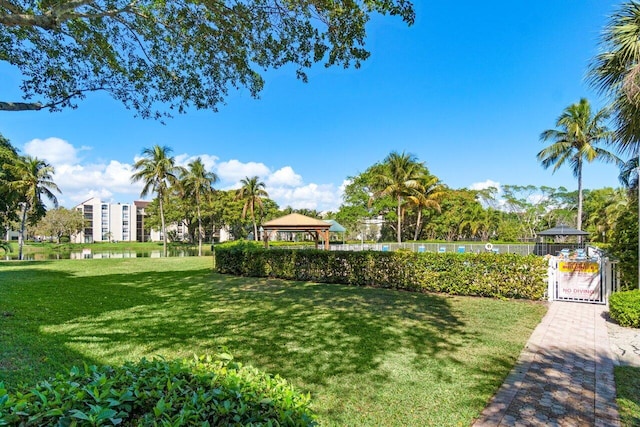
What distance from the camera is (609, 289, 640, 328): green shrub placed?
19.5ft

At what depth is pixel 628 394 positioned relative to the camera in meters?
3.46

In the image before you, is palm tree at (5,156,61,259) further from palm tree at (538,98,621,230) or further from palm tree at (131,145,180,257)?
palm tree at (538,98,621,230)

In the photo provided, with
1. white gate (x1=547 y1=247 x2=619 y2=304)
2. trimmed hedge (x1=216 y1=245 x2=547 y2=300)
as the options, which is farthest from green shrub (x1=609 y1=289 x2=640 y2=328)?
trimmed hedge (x1=216 y1=245 x2=547 y2=300)

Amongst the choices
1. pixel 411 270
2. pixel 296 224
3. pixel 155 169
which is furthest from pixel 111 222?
pixel 411 270

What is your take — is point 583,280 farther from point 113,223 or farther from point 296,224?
point 113,223

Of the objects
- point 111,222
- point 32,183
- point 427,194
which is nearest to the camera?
point 32,183

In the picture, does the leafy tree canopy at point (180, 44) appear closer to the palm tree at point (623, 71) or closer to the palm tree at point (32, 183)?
the palm tree at point (623, 71)

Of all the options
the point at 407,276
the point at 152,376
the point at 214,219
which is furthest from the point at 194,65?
the point at 214,219

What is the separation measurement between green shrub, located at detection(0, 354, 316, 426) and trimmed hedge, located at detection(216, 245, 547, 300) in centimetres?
835

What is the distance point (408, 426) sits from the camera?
9.23 ft

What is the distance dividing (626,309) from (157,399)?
7.57m

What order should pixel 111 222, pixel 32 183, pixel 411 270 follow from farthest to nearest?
pixel 111 222 → pixel 32 183 → pixel 411 270

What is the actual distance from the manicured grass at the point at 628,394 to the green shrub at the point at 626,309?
2.36m

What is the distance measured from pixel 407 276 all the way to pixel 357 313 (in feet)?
11.7
